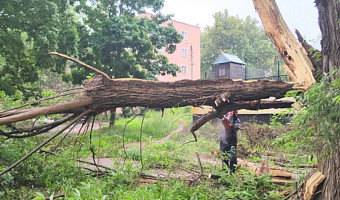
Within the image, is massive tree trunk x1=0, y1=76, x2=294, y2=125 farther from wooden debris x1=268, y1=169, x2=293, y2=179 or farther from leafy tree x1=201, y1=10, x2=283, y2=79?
leafy tree x1=201, y1=10, x2=283, y2=79

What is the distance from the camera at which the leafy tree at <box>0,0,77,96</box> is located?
28.6ft

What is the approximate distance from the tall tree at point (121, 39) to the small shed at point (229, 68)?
4416mm

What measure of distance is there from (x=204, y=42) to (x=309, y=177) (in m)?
34.0

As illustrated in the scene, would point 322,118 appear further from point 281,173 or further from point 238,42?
point 238,42

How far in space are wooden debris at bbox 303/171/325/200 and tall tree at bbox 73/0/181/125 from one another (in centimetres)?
1073

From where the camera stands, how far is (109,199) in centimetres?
383

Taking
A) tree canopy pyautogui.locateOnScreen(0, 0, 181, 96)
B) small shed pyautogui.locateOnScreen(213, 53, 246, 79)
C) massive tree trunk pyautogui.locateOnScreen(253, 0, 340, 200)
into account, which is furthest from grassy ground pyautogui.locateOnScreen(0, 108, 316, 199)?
small shed pyautogui.locateOnScreen(213, 53, 246, 79)

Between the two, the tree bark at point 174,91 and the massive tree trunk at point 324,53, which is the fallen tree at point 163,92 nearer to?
the tree bark at point 174,91

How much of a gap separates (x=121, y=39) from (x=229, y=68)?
7.75 meters

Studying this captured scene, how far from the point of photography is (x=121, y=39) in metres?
12.8

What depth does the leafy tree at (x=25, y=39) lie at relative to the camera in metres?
8.73

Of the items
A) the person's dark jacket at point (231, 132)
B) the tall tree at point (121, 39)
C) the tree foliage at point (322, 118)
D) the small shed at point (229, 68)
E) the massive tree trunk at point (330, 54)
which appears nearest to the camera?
the tree foliage at point (322, 118)

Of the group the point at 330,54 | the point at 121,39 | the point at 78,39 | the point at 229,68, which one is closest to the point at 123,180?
the point at 330,54

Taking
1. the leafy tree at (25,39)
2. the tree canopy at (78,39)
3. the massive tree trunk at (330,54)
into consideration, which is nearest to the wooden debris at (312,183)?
the massive tree trunk at (330,54)
